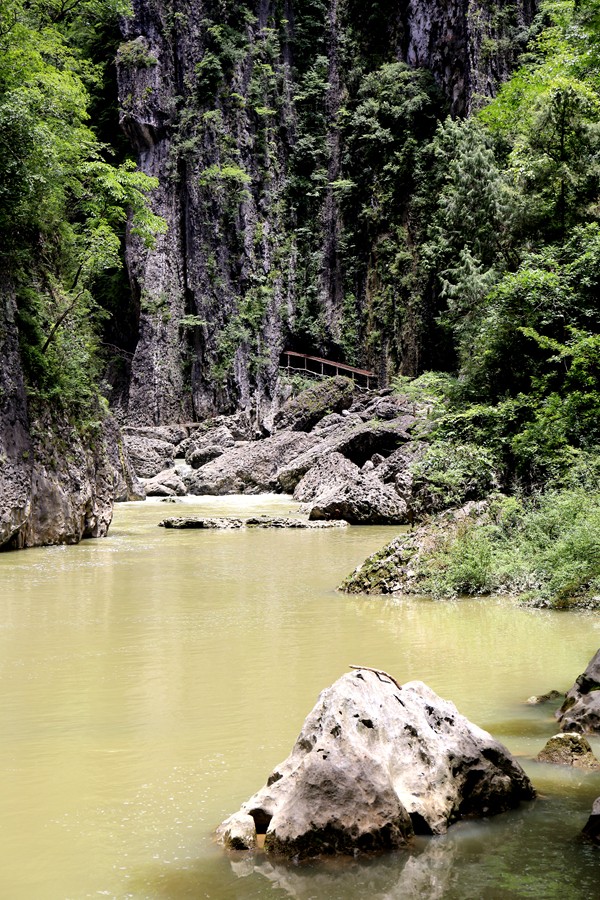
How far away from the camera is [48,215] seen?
→ 1661cm

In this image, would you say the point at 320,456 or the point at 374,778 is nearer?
the point at 374,778

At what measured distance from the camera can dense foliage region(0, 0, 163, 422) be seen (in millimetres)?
14430

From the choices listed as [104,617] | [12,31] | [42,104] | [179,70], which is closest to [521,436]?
[104,617]

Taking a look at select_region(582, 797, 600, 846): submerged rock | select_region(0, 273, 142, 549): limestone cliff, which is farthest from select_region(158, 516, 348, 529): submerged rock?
select_region(582, 797, 600, 846): submerged rock

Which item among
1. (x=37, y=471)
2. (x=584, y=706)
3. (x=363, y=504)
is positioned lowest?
(x=584, y=706)

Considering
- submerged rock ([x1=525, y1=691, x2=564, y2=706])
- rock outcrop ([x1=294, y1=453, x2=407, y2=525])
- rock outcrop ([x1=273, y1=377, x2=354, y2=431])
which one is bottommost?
submerged rock ([x1=525, y1=691, x2=564, y2=706])

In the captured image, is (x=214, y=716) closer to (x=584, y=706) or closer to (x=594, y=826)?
(x=584, y=706)

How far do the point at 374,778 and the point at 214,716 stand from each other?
1886 millimetres

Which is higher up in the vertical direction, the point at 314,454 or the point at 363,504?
the point at 314,454

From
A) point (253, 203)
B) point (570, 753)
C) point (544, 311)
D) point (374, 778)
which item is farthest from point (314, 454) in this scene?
point (374, 778)

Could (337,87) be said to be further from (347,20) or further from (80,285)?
(80,285)

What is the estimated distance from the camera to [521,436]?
1148 centimetres

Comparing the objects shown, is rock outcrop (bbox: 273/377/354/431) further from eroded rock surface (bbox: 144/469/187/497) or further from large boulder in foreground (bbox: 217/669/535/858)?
large boulder in foreground (bbox: 217/669/535/858)

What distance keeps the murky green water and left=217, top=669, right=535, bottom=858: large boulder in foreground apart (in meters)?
0.11
